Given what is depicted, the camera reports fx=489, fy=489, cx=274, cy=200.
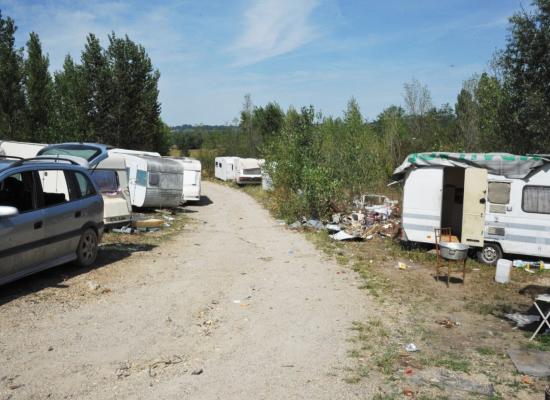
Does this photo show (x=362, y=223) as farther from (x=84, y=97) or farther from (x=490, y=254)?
(x=84, y=97)

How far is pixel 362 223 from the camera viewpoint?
16672 mm

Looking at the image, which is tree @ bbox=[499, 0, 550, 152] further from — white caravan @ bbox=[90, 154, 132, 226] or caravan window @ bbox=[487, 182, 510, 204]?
white caravan @ bbox=[90, 154, 132, 226]

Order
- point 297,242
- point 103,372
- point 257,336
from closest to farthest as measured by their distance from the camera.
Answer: point 103,372 → point 257,336 → point 297,242

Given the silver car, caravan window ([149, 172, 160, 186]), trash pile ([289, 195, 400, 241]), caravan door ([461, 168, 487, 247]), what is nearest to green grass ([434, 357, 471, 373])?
the silver car

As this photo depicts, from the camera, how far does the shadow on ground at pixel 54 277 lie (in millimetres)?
7469

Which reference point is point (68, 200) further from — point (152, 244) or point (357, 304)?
point (357, 304)

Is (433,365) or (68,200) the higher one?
(68,200)

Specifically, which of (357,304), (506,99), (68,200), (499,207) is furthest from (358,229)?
(68,200)

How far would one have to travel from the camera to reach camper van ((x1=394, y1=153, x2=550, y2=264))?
1120 centimetres

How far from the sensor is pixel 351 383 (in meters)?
4.98

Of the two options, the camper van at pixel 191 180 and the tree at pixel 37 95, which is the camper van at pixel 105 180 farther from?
the tree at pixel 37 95

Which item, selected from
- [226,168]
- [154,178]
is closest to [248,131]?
[226,168]

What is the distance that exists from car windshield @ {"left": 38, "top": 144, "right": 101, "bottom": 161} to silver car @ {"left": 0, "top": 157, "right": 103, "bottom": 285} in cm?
376

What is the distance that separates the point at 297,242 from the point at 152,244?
434cm
